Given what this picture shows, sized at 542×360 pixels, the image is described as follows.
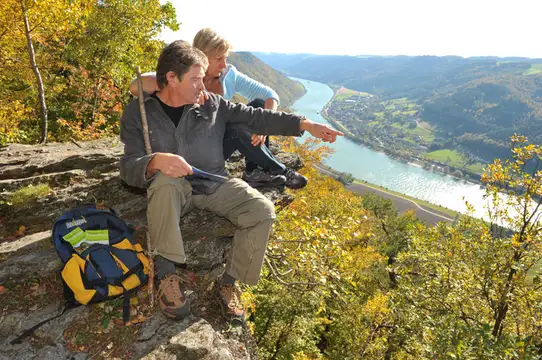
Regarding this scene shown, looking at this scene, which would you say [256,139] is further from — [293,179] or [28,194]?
[28,194]

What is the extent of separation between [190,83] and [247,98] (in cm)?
190

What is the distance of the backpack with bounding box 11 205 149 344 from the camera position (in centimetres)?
372

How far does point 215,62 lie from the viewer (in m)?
5.09

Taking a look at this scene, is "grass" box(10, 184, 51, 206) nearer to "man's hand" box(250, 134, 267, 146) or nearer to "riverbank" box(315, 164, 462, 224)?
"man's hand" box(250, 134, 267, 146)

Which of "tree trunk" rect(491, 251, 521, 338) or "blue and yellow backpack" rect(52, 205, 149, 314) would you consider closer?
"blue and yellow backpack" rect(52, 205, 149, 314)

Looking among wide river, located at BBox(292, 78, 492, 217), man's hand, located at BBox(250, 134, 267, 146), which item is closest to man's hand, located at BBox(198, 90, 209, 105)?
man's hand, located at BBox(250, 134, 267, 146)

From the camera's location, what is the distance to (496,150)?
193m

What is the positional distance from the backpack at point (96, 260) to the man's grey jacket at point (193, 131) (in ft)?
3.32

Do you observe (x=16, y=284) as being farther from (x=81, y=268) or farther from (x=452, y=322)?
(x=452, y=322)

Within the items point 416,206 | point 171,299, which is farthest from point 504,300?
point 416,206

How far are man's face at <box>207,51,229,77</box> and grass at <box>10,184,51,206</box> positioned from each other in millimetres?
3844

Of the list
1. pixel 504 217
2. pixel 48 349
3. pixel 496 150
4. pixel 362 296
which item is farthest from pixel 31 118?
pixel 496 150

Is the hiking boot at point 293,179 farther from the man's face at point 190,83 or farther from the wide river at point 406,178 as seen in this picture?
the wide river at point 406,178

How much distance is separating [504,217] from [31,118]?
22.8 m
